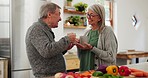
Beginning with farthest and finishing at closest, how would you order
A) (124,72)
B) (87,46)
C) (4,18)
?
(4,18) → (87,46) → (124,72)

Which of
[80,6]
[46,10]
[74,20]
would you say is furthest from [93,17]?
[80,6]

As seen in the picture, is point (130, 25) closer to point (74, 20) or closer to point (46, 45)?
→ point (74, 20)

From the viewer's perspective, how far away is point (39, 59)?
1.76 m

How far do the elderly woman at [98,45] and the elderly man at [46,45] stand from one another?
1.04ft

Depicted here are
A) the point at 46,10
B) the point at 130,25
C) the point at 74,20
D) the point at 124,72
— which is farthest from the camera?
the point at 130,25

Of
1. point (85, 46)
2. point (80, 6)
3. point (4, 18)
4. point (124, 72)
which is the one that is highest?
point (80, 6)

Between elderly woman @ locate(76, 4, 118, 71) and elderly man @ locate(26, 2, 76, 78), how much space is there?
1.04ft

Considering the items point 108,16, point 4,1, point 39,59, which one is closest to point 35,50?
point 39,59

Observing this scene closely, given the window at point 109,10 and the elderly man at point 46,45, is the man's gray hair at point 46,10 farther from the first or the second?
the window at point 109,10

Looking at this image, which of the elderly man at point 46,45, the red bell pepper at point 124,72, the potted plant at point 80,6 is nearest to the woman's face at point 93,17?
the elderly man at point 46,45

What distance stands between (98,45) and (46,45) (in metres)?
0.63

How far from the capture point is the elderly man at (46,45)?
5.53 ft

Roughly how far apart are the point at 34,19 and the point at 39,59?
195 cm

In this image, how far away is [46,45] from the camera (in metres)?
1.67
